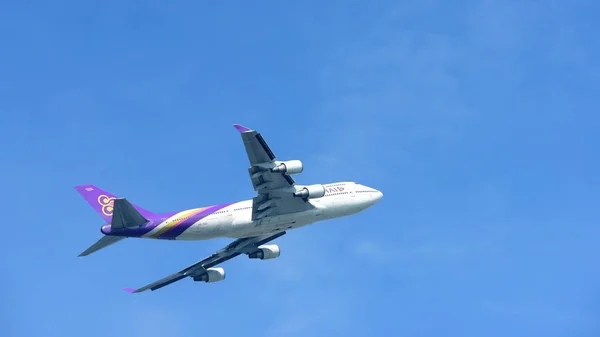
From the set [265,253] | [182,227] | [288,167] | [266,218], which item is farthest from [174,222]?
[265,253]

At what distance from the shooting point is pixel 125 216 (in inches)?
2830

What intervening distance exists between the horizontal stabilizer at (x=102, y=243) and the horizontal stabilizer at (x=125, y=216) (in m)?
2.06

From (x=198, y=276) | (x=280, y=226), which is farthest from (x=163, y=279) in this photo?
(x=280, y=226)

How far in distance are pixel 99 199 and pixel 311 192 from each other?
1755 centimetres

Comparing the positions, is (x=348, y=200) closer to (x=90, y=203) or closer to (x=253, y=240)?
(x=253, y=240)

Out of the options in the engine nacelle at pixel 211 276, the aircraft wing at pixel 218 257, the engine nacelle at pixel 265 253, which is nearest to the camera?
the aircraft wing at pixel 218 257

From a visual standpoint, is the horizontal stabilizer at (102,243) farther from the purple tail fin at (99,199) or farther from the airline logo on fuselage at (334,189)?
the airline logo on fuselage at (334,189)

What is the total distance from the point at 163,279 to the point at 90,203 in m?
12.1

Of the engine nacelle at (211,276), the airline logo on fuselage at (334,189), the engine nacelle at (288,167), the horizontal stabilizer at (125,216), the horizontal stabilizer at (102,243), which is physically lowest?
the horizontal stabilizer at (102,243)

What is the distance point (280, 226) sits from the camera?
7762 centimetres

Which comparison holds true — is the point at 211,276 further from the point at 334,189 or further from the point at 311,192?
the point at 311,192

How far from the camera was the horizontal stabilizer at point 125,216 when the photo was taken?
71.1m

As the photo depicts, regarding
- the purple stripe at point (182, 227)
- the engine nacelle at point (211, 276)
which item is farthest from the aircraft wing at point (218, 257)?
the purple stripe at point (182, 227)

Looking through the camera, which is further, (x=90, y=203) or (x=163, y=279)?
(x=163, y=279)
